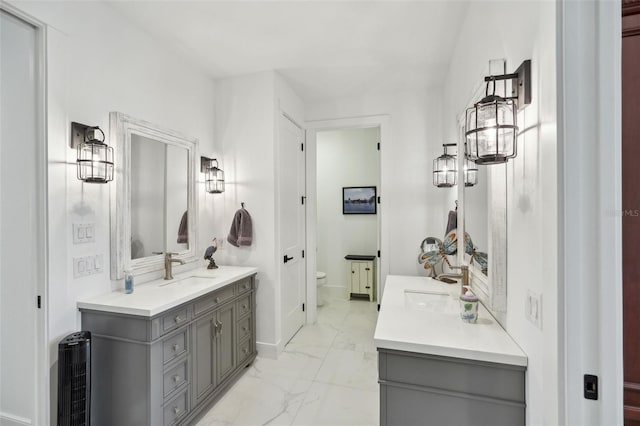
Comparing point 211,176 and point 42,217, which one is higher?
point 211,176

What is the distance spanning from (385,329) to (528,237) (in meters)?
0.70

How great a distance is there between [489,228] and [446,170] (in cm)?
111

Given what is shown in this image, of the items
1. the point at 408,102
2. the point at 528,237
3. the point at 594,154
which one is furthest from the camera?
the point at 408,102

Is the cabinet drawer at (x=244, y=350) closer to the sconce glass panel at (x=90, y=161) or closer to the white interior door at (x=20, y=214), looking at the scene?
the white interior door at (x=20, y=214)

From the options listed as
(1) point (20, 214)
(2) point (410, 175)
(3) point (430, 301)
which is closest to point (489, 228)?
(3) point (430, 301)

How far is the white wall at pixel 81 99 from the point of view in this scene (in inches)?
61.9

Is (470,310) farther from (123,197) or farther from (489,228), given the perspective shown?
(123,197)

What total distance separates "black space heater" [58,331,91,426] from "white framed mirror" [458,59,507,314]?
2.12 m

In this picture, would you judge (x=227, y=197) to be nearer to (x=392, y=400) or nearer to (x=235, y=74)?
(x=235, y=74)

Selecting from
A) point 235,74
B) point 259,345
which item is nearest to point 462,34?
point 235,74

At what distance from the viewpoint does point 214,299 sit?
2.11m

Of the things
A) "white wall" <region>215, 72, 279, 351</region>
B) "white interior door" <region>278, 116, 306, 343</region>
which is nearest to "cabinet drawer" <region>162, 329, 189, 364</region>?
"white wall" <region>215, 72, 279, 351</region>

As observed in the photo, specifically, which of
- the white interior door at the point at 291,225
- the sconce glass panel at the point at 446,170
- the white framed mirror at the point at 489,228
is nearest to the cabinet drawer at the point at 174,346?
the white interior door at the point at 291,225

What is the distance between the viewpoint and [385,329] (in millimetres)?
1332
